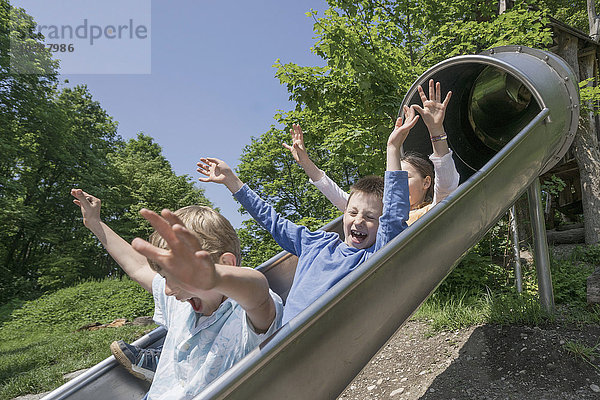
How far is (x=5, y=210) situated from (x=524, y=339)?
16.7 meters

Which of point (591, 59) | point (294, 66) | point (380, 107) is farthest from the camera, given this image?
point (591, 59)

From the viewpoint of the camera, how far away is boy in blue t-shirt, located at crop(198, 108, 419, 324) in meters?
1.65

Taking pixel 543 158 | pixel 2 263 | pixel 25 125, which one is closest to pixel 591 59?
pixel 543 158

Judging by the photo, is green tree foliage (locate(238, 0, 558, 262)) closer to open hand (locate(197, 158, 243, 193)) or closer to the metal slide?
the metal slide

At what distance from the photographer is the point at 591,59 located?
745 cm

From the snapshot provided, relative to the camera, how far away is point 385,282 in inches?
56.3

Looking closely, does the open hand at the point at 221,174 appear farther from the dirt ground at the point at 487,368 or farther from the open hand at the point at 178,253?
the dirt ground at the point at 487,368

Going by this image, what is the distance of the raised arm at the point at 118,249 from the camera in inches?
66.6

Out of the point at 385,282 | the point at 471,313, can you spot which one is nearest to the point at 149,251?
the point at 385,282

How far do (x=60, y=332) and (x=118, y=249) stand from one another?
874 cm

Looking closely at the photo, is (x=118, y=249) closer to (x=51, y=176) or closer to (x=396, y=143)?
(x=396, y=143)

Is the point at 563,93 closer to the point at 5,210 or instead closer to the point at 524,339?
the point at 524,339

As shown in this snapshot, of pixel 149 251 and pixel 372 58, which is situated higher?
pixel 372 58

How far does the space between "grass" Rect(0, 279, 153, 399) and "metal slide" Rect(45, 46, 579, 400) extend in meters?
3.96
